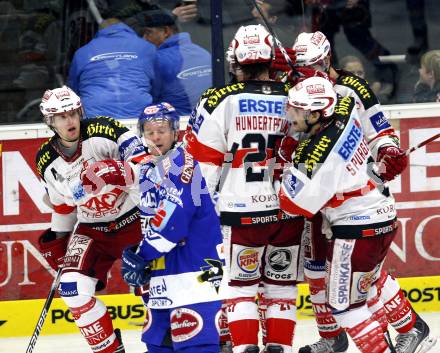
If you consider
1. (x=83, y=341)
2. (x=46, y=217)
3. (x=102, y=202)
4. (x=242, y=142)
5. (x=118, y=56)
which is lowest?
(x=83, y=341)

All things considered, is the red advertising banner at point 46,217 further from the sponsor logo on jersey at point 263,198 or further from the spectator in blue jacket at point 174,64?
the sponsor logo on jersey at point 263,198

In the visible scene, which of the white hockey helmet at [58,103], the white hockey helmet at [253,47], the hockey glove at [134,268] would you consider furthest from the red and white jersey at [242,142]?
the hockey glove at [134,268]

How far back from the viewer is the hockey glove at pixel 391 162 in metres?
6.07

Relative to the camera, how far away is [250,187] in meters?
6.07

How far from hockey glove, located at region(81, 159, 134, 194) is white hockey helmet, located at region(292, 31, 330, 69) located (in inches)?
37.9

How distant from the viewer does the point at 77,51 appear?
7.25 metres

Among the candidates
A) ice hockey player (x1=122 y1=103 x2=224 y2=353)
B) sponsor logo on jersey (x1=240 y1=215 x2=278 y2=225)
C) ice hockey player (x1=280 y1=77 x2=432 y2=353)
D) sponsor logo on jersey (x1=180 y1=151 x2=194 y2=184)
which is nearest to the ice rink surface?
ice hockey player (x1=280 y1=77 x2=432 y2=353)

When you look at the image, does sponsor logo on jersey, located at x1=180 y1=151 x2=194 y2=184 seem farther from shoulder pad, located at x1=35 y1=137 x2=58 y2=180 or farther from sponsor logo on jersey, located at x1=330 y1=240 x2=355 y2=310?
shoulder pad, located at x1=35 y1=137 x2=58 y2=180

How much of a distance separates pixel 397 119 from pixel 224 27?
1082 mm

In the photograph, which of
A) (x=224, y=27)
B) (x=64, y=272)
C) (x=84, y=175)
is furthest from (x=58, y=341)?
(x=224, y=27)

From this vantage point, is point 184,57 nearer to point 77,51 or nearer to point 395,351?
point 77,51

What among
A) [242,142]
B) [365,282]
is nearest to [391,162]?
[365,282]

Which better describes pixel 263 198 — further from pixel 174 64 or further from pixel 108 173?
pixel 174 64

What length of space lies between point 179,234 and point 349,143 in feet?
3.47
